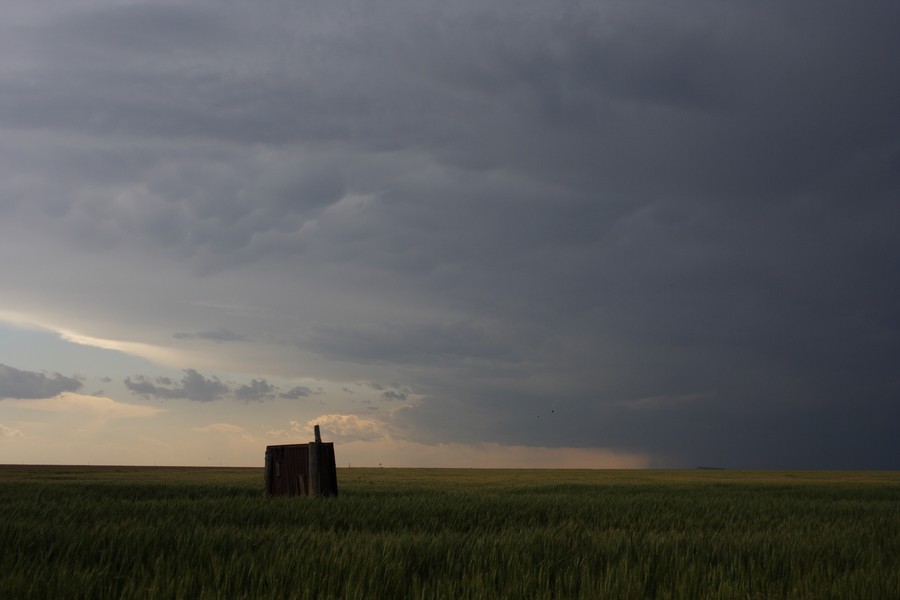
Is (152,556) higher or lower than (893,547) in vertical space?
higher

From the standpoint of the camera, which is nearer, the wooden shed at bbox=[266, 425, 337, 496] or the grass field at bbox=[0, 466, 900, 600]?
the grass field at bbox=[0, 466, 900, 600]

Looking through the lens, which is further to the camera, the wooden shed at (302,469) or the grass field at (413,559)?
the wooden shed at (302,469)

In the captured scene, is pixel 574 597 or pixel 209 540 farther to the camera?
pixel 209 540

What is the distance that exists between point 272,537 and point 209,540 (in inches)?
30.6

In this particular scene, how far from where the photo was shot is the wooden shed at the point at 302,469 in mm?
17375

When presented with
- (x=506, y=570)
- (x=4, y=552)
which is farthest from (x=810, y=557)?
(x=4, y=552)

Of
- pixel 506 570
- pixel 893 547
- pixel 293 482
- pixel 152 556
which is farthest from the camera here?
pixel 293 482

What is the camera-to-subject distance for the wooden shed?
57.0 feet

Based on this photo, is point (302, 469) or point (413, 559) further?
point (302, 469)

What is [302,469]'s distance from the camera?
17.9 meters

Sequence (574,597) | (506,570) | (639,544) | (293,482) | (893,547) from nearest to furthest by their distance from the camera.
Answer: (574,597) < (506,570) < (639,544) < (893,547) < (293,482)

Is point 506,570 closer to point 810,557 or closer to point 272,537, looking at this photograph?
point 272,537

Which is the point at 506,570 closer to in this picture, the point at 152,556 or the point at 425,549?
the point at 425,549

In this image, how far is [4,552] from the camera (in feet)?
22.7
